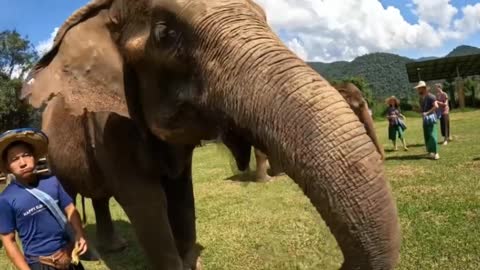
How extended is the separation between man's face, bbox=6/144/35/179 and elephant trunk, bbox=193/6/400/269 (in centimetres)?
125

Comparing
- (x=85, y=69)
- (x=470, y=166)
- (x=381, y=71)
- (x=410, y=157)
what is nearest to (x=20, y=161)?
(x=85, y=69)

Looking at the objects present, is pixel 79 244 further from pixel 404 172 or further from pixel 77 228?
pixel 404 172

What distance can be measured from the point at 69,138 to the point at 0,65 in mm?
51499

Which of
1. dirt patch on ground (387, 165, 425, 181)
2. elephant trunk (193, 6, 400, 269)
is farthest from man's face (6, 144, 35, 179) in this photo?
dirt patch on ground (387, 165, 425, 181)

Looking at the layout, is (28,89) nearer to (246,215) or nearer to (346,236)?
(346,236)

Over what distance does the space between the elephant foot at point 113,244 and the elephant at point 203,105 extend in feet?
8.42

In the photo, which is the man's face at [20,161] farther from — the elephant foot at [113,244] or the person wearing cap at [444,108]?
the person wearing cap at [444,108]

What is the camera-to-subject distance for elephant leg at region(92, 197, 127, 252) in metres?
7.37

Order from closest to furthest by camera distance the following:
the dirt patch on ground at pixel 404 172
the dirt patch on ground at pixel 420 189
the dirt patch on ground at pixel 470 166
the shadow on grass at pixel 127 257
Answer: the shadow on grass at pixel 127 257
the dirt patch on ground at pixel 420 189
the dirt patch on ground at pixel 404 172
the dirt patch on ground at pixel 470 166

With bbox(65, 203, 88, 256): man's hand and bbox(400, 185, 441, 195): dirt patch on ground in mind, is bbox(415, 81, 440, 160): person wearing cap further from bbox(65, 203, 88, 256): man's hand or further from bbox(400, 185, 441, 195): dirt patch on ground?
bbox(65, 203, 88, 256): man's hand

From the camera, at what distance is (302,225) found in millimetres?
7133

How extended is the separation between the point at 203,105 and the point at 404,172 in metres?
8.43

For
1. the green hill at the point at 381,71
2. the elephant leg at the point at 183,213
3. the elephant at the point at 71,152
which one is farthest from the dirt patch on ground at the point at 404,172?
the green hill at the point at 381,71

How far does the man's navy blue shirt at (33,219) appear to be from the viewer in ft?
Answer: 11.6
